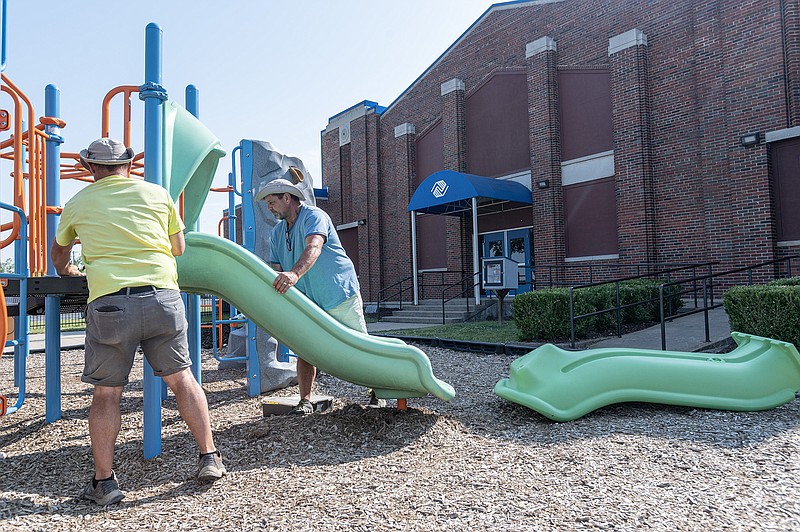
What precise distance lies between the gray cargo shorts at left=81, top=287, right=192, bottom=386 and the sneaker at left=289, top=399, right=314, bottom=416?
1494 mm

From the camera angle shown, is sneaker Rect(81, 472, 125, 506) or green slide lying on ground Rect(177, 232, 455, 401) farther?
green slide lying on ground Rect(177, 232, 455, 401)

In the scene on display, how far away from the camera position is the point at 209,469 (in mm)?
2854

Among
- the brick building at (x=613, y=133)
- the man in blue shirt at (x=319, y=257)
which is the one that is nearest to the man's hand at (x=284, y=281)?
the man in blue shirt at (x=319, y=257)

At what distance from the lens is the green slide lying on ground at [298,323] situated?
355cm

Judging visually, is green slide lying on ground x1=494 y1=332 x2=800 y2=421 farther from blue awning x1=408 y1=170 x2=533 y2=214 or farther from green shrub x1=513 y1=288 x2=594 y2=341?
blue awning x1=408 y1=170 x2=533 y2=214

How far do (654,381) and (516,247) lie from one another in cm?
1190

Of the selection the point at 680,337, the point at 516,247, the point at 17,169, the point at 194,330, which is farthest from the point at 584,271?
the point at 17,169

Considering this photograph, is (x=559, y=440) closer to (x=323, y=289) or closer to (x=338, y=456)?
(x=338, y=456)

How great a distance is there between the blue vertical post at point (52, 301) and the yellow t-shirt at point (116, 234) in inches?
68.1

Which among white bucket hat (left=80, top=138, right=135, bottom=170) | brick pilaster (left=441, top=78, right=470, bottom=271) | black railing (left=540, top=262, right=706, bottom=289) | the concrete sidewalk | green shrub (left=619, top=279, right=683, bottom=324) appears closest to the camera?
white bucket hat (left=80, top=138, right=135, bottom=170)

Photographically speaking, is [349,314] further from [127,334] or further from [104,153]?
[104,153]

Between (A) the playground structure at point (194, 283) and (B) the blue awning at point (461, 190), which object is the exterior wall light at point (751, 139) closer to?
(B) the blue awning at point (461, 190)

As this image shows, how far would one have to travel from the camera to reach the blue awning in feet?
45.0

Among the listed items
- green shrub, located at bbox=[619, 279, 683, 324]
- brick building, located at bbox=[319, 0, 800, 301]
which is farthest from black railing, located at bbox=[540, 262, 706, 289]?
green shrub, located at bbox=[619, 279, 683, 324]
